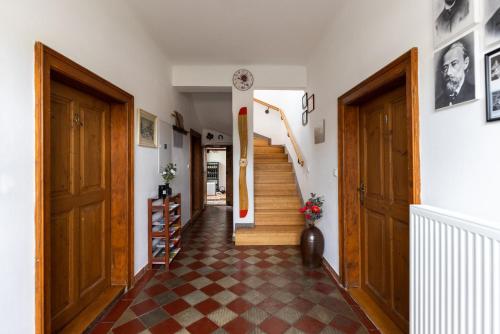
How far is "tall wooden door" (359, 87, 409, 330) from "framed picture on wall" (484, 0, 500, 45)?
0.72 m

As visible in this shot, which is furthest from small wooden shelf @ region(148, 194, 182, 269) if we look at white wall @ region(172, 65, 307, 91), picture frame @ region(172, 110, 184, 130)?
white wall @ region(172, 65, 307, 91)

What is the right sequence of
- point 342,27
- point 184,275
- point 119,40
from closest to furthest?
point 119,40 < point 342,27 < point 184,275

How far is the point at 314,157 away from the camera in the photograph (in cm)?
321

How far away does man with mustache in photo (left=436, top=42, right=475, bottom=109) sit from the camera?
1026 millimetres

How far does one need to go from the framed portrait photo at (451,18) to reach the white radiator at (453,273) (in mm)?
820

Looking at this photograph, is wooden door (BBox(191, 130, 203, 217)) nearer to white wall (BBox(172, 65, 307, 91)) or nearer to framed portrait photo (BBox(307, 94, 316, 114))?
white wall (BBox(172, 65, 307, 91))

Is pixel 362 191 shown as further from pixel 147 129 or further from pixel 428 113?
pixel 147 129

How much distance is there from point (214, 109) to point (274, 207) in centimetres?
280

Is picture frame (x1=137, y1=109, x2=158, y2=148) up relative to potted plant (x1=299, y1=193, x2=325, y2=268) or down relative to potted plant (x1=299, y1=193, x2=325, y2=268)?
up

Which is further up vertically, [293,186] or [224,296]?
[293,186]

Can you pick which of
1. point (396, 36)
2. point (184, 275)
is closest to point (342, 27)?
point (396, 36)

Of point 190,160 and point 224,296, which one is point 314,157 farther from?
point 190,160

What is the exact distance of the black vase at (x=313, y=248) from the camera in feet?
9.02

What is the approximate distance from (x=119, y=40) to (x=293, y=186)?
3487 millimetres
